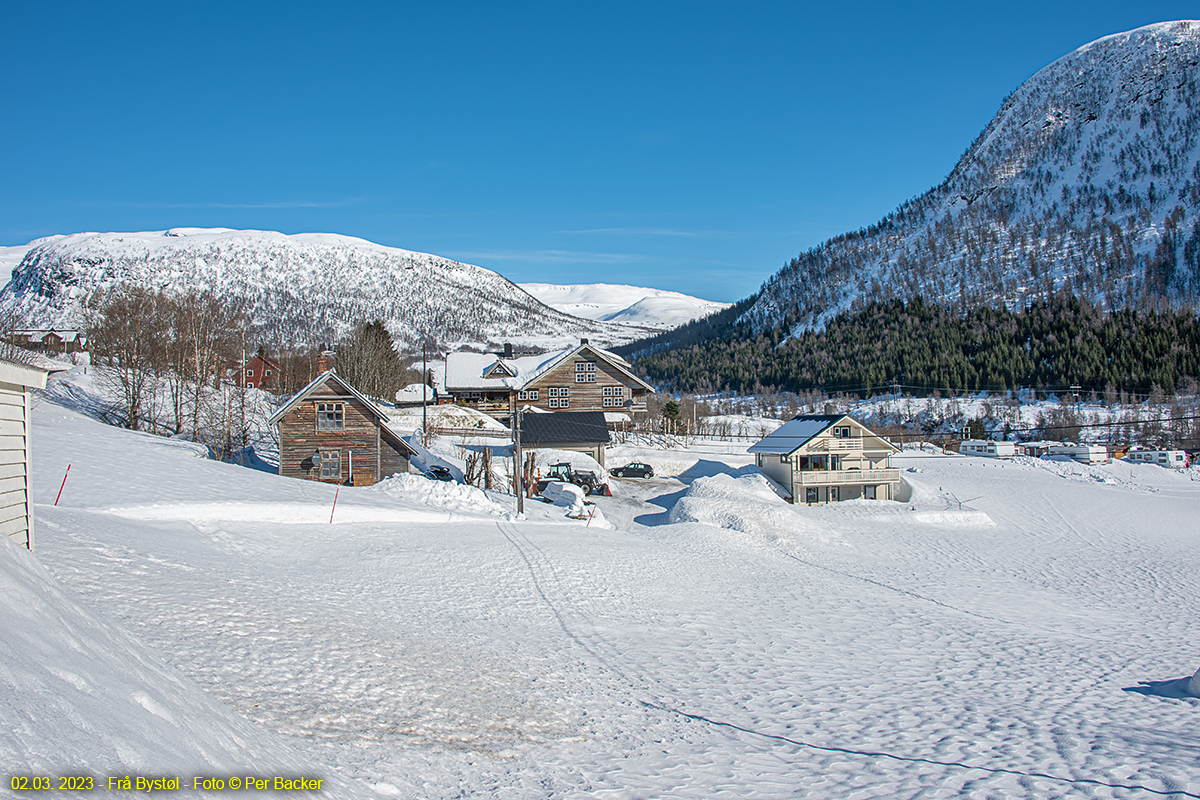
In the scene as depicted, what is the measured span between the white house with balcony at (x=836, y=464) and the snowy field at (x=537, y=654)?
1571 cm

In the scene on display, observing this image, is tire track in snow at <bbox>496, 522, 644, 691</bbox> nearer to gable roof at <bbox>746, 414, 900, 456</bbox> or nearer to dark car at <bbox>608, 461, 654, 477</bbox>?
dark car at <bbox>608, 461, 654, 477</bbox>

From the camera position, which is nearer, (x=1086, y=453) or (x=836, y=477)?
(x=836, y=477)

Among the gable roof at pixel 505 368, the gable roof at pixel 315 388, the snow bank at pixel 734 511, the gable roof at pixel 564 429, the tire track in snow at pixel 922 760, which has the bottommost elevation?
the snow bank at pixel 734 511

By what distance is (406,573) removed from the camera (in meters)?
19.2

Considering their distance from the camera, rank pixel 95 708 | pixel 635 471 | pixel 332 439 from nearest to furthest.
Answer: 1. pixel 95 708
2. pixel 332 439
3. pixel 635 471

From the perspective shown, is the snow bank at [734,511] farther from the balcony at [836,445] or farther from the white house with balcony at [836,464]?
the balcony at [836,445]

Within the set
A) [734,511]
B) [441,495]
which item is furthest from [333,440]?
[734,511]

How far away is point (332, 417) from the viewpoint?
3794cm

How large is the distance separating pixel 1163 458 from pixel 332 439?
300 feet

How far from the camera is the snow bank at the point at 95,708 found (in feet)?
15.1

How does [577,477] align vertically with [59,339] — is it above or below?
below

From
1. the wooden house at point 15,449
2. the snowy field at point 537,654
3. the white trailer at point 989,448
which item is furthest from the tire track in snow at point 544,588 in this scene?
the white trailer at point 989,448

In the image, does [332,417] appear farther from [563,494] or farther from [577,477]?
[577,477]

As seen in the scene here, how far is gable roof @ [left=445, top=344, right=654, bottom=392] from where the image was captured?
6394cm
